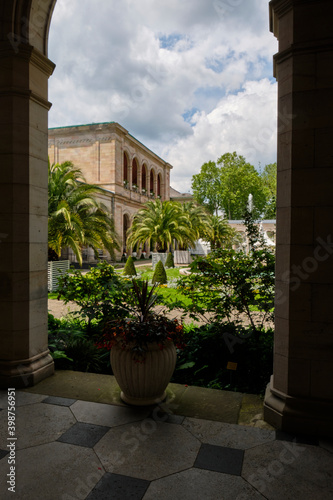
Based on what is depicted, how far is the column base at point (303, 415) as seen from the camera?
10.3 ft

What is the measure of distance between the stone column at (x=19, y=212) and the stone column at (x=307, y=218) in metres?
3.00

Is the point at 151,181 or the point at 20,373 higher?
the point at 151,181

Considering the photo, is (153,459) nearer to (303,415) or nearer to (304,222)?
(303,415)

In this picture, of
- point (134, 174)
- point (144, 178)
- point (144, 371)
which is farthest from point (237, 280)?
point (144, 178)

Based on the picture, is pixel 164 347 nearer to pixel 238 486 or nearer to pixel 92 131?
pixel 238 486

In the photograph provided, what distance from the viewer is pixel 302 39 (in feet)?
10.5

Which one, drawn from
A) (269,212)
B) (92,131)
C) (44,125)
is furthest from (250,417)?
(92,131)

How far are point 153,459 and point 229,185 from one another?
45.4 m

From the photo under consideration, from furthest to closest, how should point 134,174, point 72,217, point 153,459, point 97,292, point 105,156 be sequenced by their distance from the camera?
point 134,174 → point 105,156 → point 72,217 → point 97,292 → point 153,459

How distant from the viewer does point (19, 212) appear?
4211 mm

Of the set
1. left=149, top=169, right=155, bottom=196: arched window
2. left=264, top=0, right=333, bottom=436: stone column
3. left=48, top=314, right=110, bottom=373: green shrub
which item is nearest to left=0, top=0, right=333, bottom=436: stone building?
left=264, top=0, right=333, bottom=436: stone column

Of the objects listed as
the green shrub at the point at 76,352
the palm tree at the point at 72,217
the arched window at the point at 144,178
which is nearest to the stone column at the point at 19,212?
the green shrub at the point at 76,352

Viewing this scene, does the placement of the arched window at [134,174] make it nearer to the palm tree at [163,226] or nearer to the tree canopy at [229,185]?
the tree canopy at [229,185]

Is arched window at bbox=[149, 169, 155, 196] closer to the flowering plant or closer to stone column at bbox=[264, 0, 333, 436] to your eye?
the flowering plant
